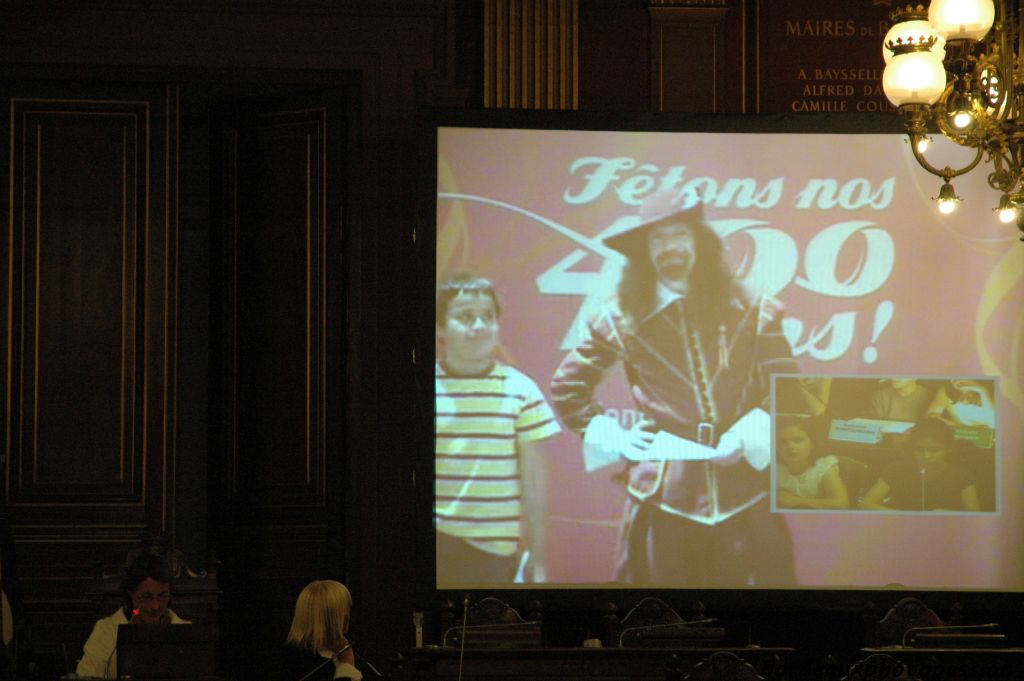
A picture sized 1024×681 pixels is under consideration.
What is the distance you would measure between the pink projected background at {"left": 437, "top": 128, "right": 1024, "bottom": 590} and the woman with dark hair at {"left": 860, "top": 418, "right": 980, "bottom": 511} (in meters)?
0.08

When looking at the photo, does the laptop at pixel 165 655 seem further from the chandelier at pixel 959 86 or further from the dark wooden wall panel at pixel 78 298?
the dark wooden wall panel at pixel 78 298

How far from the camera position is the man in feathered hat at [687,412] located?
762 centimetres

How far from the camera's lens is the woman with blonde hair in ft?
15.4

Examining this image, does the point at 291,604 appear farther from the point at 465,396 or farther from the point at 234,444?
the point at 465,396

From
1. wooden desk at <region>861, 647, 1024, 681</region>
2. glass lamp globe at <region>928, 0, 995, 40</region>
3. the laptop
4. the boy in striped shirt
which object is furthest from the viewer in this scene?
the boy in striped shirt

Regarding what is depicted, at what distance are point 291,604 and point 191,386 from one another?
172cm

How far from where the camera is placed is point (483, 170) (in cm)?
765

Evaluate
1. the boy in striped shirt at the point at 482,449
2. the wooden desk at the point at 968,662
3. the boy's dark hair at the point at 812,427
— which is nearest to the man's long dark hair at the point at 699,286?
the boy's dark hair at the point at 812,427

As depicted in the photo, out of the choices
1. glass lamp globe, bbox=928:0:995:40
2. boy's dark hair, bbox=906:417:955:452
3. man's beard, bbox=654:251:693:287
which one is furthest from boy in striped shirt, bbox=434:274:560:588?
glass lamp globe, bbox=928:0:995:40

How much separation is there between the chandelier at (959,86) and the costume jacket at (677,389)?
257 centimetres

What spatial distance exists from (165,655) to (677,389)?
3685 mm

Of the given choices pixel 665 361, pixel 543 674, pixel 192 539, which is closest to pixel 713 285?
pixel 665 361

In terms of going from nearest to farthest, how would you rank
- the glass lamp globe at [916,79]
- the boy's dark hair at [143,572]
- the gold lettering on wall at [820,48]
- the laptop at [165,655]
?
the laptop at [165,655], the glass lamp globe at [916,79], the boy's dark hair at [143,572], the gold lettering on wall at [820,48]

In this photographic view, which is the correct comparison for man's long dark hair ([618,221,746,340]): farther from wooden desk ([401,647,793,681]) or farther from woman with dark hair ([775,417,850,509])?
wooden desk ([401,647,793,681])
